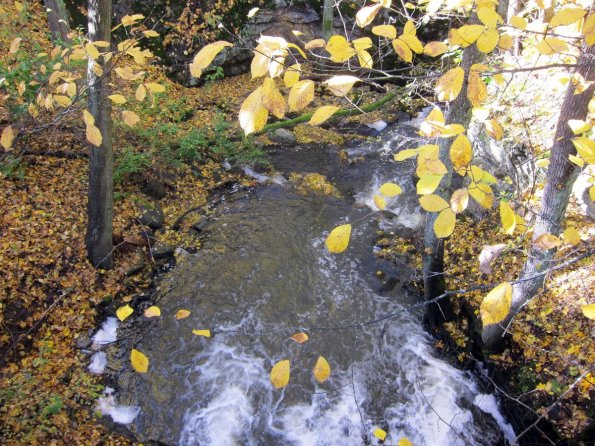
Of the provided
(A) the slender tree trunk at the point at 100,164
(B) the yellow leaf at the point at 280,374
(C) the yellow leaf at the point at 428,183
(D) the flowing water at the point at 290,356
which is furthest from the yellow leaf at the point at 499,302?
(A) the slender tree trunk at the point at 100,164

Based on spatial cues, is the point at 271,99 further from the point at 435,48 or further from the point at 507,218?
the point at 507,218

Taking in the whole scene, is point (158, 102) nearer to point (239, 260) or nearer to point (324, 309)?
point (239, 260)

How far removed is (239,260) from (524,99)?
225 inches

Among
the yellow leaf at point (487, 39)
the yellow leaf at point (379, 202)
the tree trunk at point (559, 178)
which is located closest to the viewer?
the yellow leaf at point (487, 39)

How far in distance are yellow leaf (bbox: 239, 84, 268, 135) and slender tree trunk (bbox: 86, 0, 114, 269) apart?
4.07 m

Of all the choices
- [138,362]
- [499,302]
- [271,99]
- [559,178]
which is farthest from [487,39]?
[138,362]

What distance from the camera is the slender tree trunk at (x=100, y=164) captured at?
445 centimetres

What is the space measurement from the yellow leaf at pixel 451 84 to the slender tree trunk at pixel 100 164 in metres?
4.30

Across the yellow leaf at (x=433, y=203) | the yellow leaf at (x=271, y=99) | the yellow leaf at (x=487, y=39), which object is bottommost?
the yellow leaf at (x=433, y=203)

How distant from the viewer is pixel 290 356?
5.32m

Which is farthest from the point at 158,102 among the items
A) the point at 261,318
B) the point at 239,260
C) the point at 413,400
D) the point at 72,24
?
the point at 413,400

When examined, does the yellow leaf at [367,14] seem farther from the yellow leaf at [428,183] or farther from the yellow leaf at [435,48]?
the yellow leaf at [428,183]

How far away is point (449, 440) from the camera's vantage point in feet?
15.1

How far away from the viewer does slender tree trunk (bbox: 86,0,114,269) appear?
445 centimetres
